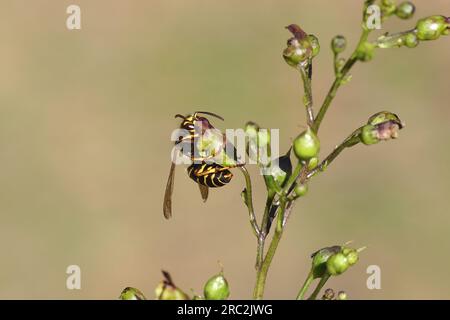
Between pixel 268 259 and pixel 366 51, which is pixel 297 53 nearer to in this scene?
Answer: pixel 366 51


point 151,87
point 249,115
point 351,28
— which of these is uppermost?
point 351,28

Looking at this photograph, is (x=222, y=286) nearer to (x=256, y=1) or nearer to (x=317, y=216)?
(x=317, y=216)

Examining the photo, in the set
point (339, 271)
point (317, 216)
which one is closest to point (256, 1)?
point (317, 216)

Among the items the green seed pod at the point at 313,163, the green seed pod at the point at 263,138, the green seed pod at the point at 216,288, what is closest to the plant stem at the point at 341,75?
the green seed pod at the point at 313,163

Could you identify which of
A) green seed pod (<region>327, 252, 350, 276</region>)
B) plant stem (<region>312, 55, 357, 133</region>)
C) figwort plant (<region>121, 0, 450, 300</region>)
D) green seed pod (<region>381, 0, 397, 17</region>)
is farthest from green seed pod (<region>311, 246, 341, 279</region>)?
green seed pod (<region>381, 0, 397, 17</region>)

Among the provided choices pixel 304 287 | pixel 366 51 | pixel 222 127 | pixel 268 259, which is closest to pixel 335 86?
pixel 366 51
